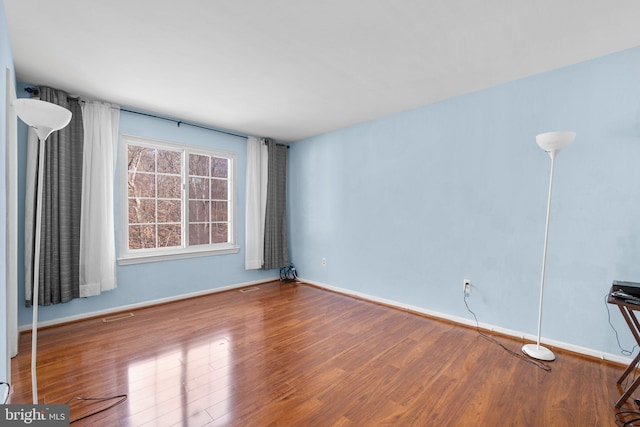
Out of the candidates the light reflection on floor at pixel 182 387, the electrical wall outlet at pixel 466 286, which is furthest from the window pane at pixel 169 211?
the electrical wall outlet at pixel 466 286

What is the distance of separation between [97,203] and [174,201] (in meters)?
0.94

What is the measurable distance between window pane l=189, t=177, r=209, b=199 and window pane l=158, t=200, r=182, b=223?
0.23 metres

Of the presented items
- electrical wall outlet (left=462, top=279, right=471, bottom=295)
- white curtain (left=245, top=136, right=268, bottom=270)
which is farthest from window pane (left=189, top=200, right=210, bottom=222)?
electrical wall outlet (left=462, top=279, right=471, bottom=295)

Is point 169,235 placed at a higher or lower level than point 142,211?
lower

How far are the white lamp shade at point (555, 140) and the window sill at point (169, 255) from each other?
159 inches

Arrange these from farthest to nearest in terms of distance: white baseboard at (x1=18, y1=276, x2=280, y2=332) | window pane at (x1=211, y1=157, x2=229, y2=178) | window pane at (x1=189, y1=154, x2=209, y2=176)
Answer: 1. window pane at (x1=211, y1=157, x2=229, y2=178)
2. window pane at (x1=189, y1=154, x2=209, y2=176)
3. white baseboard at (x1=18, y1=276, x2=280, y2=332)

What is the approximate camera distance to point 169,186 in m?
3.93

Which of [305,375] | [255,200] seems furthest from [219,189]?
[305,375]

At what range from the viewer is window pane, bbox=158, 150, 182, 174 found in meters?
3.85

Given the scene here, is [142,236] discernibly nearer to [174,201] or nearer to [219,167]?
[174,201]

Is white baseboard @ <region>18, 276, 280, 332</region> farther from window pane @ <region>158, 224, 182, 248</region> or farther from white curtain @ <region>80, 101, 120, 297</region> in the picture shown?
window pane @ <region>158, 224, 182, 248</region>

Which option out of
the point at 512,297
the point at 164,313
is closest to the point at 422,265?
the point at 512,297

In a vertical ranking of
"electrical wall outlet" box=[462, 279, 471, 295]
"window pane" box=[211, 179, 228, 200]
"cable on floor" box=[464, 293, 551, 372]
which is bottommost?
"cable on floor" box=[464, 293, 551, 372]

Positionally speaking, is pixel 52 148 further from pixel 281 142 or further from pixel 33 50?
pixel 281 142
